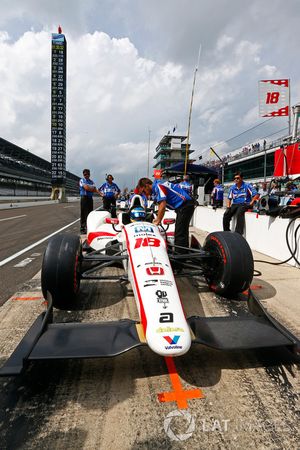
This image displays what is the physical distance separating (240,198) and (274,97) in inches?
197

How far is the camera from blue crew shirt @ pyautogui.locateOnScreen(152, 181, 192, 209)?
4.22 metres

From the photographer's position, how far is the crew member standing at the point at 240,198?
Answer: 270 inches

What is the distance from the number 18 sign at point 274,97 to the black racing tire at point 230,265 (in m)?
8.20

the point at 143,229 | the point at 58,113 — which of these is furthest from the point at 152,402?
the point at 58,113

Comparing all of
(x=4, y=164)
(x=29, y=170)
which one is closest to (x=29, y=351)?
(x=4, y=164)

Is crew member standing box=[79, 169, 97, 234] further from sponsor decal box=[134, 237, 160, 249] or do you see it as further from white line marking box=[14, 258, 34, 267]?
sponsor decal box=[134, 237, 160, 249]

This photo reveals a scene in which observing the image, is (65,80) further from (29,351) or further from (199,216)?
(29,351)

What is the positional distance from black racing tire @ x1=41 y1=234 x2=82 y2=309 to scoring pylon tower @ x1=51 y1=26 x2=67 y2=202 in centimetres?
4832

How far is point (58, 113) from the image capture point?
49.8 metres

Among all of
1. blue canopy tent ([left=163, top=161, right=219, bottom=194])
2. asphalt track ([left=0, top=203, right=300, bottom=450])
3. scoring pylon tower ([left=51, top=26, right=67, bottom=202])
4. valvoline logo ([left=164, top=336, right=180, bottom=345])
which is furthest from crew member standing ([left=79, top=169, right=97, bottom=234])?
scoring pylon tower ([left=51, top=26, right=67, bottom=202])

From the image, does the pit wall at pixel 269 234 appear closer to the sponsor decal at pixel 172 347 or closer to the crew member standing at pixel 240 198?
the crew member standing at pixel 240 198

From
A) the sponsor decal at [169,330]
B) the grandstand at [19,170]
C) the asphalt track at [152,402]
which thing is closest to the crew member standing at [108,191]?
the asphalt track at [152,402]

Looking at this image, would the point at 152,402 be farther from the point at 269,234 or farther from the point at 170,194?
the point at 269,234

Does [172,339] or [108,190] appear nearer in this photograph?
[172,339]
